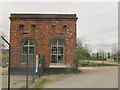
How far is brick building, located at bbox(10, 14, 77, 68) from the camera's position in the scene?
1199 cm

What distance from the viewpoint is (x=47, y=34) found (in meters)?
12.1

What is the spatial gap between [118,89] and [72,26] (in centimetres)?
777

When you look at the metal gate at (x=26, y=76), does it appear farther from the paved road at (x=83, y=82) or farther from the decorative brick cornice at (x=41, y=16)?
the decorative brick cornice at (x=41, y=16)

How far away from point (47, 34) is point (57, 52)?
2.24m

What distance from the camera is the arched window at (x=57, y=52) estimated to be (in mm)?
12055

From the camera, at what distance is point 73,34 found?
12156 millimetres

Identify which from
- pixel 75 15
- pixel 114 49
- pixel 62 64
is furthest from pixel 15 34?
pixel 114 49

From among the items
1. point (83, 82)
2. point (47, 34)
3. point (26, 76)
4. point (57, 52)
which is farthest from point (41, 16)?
point (83, 82)

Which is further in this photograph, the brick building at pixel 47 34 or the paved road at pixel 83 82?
the brick building at pixel 47 34

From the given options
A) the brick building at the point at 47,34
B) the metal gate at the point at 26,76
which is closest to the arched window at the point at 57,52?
the brick building at the point at 47,34

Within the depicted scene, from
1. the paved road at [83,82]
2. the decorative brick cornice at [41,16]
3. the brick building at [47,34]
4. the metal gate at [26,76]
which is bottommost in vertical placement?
the paved road at [83,82]

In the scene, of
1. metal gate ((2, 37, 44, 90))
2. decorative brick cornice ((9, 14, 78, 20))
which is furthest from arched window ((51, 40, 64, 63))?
decorative brick cornice ((9, 14, 78, 20))

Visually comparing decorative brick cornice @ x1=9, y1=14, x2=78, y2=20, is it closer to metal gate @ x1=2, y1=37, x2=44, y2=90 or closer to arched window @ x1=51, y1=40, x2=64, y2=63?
arched window @ x1=51, y1=40, x2=64, y2=63

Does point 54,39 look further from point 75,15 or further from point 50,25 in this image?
point 75,15
